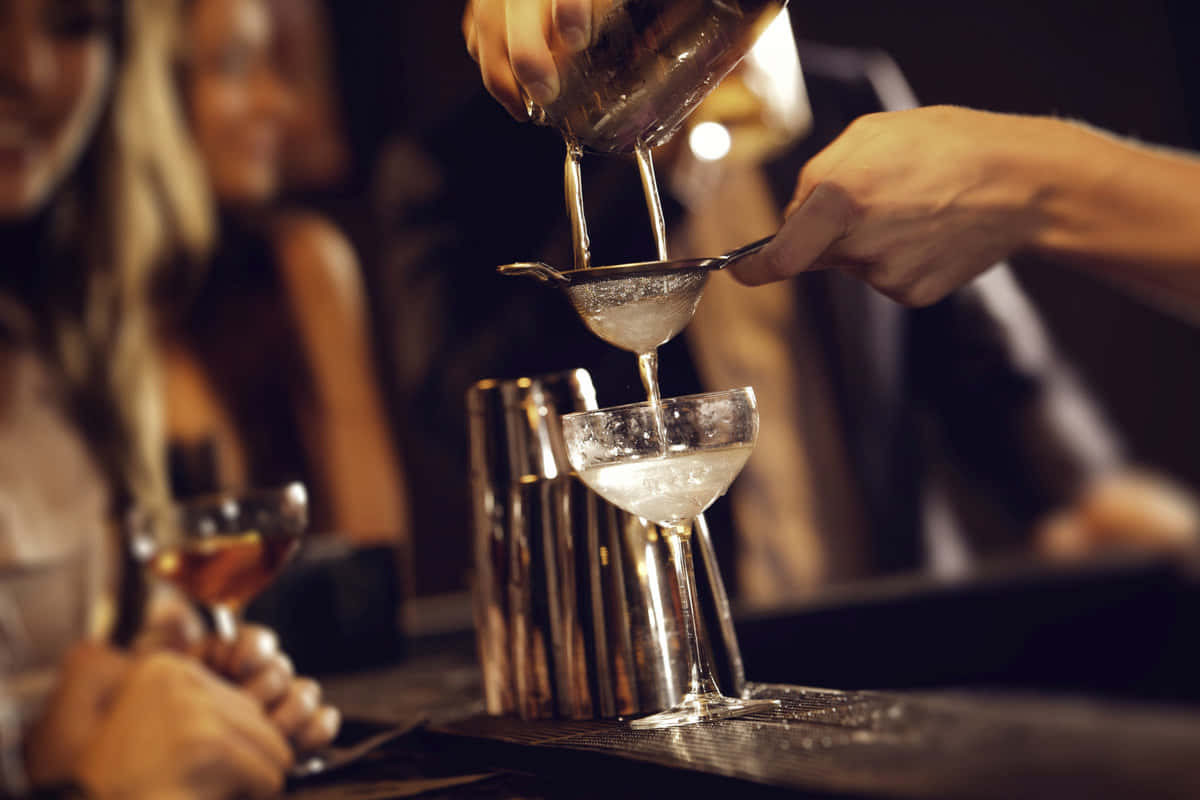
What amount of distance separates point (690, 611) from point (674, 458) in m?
0.14

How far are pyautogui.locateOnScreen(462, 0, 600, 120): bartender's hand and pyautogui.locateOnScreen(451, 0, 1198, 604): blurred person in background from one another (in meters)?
1.53

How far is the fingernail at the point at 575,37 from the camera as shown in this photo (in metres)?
0.93

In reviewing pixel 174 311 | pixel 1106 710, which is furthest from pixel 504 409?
pixel 174 311

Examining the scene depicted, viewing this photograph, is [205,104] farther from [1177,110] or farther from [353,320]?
[1177,110]

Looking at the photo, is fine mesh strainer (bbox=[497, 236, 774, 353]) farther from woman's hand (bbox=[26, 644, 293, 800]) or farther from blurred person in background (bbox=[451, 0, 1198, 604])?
blurred person in background (bbox=[451, 0, 1198, 604])

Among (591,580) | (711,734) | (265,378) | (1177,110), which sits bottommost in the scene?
(711,734)

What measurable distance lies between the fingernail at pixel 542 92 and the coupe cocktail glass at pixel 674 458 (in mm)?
286

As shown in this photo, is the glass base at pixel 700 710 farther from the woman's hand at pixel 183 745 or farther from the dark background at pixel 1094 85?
the dark background at pixel 1094 85

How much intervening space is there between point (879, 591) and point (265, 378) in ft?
9.15

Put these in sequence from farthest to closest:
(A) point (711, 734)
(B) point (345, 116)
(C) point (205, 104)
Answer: (B) point (345, 116), (C) point (205, 104), (A) point (711, 734)

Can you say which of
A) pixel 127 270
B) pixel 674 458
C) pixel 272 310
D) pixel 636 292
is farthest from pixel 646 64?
pixel 272 310

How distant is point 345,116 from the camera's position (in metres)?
5.26

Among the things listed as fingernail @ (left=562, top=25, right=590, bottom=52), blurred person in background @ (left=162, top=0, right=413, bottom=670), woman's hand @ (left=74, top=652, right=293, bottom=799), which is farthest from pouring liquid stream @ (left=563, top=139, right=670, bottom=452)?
blurred person in background @ (left=162, top=0, right=413, bottom=670)

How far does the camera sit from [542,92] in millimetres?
979
